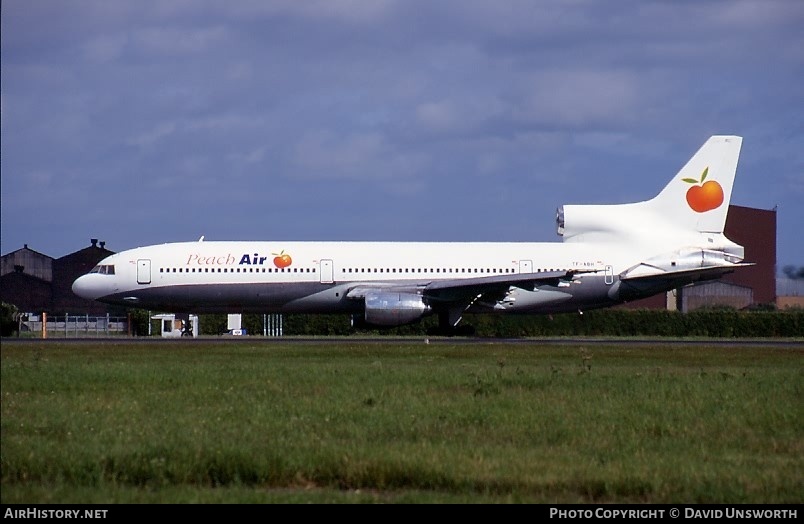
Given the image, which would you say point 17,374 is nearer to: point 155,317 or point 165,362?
point 165,362

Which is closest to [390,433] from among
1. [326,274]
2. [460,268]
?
[326,274]

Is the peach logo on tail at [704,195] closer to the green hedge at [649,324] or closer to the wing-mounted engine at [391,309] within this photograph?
the green hedge at [649,324]

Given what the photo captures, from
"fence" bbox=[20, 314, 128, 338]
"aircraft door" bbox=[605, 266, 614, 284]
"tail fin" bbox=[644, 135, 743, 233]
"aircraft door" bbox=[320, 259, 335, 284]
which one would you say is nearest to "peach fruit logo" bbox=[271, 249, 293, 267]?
"aircraft door" bbox=[320, 259, 335, 284]

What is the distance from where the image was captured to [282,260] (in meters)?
41.5

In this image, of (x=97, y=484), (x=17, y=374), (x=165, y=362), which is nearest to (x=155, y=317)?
(x=165, y=362)

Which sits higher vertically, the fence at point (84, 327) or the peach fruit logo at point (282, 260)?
the peach fruit logo at point (282, 260)

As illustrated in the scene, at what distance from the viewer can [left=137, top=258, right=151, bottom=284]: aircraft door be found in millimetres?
41281

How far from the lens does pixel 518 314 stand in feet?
147

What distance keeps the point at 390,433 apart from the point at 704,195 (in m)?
34.1

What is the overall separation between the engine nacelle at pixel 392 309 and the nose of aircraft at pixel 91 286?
10812mm

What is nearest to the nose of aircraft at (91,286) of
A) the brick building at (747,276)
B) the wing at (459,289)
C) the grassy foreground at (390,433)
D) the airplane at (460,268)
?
the airplane at (460,268)

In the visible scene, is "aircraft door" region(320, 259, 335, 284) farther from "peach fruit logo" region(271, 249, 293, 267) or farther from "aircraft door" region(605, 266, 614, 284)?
"aircraft door" region(605, 266, 614, 284)

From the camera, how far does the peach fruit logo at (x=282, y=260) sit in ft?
136
